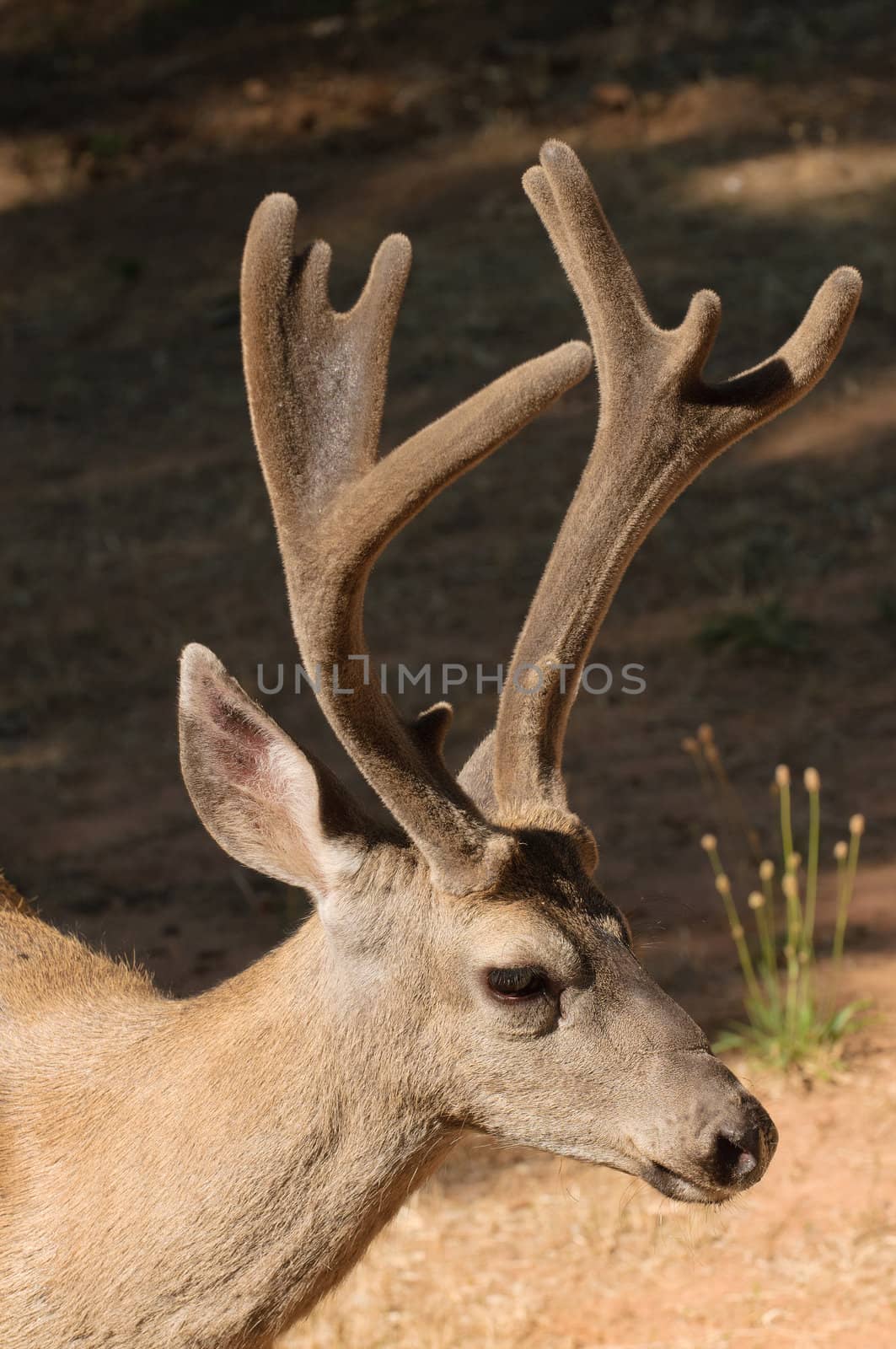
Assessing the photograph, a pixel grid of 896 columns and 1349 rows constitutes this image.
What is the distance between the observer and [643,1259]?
14.8 ft

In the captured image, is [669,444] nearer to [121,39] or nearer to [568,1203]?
[568,1203]

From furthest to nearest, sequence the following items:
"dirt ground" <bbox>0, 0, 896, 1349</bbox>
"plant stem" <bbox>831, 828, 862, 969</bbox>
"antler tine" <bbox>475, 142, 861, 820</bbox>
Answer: "plant stem" <bbox>831, 828, 862, 969</bbox> < "dirt ground" <bbox>0, 0, 896, 1349</bbox> < "antler tine" <bbox>475, 142, 861, 820</bbox>

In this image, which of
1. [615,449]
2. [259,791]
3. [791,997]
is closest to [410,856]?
[259,791]

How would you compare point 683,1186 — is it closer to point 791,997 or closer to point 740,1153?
point 740,1153

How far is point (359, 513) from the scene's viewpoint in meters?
2.84

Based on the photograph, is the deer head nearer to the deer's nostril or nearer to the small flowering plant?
the deer's nostril

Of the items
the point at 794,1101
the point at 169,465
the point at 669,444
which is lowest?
the point at 169,465

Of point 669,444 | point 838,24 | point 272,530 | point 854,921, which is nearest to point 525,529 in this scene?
point 272,530

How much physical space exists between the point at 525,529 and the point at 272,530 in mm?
1527

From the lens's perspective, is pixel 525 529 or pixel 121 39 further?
pixel 121 39

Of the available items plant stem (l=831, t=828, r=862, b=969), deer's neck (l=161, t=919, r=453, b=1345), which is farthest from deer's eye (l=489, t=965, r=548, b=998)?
plant stem (l=831, t=828, r=862, b=969)

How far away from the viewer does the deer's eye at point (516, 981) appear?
294 centimetres

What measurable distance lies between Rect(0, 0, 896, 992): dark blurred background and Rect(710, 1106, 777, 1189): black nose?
67cm

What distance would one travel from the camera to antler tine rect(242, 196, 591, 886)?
2766 mm
